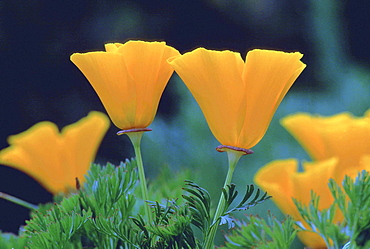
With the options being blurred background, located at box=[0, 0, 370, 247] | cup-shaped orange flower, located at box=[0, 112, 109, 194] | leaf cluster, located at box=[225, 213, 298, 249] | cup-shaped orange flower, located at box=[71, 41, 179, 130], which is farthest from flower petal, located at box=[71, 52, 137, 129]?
blurred background, located at box=[0, 0, 370, 247]

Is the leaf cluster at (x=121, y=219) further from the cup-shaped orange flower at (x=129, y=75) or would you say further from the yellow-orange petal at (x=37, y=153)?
the yellow-orange petal at (x=37, y=153)

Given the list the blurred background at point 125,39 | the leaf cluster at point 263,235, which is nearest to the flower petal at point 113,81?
the leaf cluster at point 263,235

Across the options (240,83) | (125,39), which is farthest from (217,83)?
(125,39)

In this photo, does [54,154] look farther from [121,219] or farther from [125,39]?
[125,39]

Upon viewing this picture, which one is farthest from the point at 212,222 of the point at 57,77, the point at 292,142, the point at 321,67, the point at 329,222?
the point at 57,77

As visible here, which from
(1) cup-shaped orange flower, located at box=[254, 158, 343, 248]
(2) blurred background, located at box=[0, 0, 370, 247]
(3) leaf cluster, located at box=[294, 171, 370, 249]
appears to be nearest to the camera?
(3) leaf cluster, located at box=[294, 171, 370, 249]

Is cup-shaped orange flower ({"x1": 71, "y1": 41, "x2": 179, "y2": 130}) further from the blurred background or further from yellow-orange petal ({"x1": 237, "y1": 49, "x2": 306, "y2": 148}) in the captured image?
the blurred background
